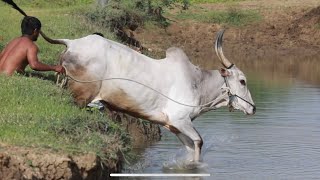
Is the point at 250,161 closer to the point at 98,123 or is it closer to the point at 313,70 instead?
the point at 98,123

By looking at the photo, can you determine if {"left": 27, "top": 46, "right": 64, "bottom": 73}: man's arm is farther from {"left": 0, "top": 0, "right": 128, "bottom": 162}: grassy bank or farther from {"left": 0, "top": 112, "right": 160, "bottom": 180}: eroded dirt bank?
{"left": 0, "top": 112, "right": 160, "bottom": 180}: eroded dirt bank

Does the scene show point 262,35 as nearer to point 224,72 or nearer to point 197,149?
point 224,72

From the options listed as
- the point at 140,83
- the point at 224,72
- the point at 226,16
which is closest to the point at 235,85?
the point at 224,72

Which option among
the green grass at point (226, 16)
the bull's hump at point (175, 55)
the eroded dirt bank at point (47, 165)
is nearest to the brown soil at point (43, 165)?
the eroded dirt bank at point (47, 165)

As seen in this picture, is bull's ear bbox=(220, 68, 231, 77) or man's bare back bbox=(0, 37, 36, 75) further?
bull's ear bbox=(220, 68, 231, 77)

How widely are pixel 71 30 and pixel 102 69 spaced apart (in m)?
7.37

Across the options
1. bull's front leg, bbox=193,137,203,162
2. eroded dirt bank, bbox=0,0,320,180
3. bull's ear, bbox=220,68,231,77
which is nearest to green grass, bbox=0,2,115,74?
bull's ear, bbox=220,68,231,77

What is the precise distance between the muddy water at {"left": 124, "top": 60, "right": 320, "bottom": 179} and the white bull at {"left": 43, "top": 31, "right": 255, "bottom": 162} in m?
0.65

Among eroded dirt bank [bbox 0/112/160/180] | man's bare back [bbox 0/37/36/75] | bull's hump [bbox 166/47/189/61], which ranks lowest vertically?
man's bare back [bbox 0/37/36/75]

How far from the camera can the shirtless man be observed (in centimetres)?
1072

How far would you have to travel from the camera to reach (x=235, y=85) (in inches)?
436

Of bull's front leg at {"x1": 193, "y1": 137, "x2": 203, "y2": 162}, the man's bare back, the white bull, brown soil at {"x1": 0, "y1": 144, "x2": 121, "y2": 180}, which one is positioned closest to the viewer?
brown soil at {"x1": 0, "y1": 144, "x2": 121, "y2": 180}

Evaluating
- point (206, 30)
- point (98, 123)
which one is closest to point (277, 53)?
point (206, 30)

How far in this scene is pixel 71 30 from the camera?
57.4 ft
